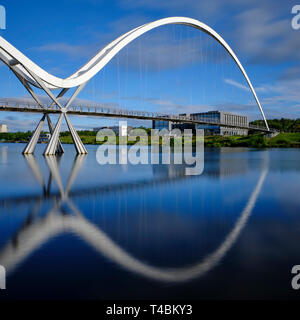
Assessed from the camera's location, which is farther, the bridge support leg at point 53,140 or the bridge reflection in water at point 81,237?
the bridge support leg at point 53,140

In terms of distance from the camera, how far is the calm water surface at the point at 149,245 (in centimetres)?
371

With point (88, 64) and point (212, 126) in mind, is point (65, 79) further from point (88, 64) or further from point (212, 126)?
point (212, 126)

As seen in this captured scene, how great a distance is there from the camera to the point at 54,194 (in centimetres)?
1018

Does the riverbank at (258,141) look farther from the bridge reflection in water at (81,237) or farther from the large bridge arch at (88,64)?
the bridge reflection in water at (81,237)

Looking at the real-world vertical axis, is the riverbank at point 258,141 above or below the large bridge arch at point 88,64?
below

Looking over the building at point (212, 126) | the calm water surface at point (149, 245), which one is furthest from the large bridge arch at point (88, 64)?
the building at point (212, 126)

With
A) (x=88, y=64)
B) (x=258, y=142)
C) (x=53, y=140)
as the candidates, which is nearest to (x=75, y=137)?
(x=53, y=140)

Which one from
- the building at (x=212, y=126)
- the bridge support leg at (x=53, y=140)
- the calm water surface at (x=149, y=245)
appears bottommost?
the calm water surface at (x=149, y=245)

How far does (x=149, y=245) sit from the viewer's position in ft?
17.1

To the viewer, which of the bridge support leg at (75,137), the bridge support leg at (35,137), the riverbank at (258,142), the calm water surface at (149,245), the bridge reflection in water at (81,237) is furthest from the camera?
the riverbank at (258,142)

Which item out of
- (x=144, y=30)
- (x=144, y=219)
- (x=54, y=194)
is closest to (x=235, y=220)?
(x=144, y=219)

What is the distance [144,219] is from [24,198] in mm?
4590
